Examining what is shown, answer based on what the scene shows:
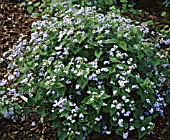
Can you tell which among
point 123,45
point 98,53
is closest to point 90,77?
point 98,53

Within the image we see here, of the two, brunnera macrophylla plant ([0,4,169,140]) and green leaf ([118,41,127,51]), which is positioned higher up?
green leaf ([118,41,127,51])

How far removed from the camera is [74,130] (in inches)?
167

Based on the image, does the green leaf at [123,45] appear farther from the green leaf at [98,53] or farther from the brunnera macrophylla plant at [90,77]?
the green leaf at [98,53]

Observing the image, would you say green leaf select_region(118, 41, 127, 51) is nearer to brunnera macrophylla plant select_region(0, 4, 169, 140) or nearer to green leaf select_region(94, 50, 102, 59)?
brunnera macrophylla plant select_region(0, 4, 169, 140)

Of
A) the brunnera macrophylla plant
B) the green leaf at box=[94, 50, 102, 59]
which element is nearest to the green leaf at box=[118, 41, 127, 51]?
the brunnera macrophylla plant

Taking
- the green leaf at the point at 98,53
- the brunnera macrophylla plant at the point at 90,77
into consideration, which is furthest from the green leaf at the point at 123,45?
the green leaf at the point at 98,53

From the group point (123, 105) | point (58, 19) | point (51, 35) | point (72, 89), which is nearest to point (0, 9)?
point (58, 19)

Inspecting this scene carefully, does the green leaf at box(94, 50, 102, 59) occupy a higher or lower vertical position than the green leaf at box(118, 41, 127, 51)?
lower

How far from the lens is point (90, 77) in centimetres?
421

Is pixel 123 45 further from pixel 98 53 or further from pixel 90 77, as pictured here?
pixel 90 77

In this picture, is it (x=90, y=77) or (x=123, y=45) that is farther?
(x=123, y=45)

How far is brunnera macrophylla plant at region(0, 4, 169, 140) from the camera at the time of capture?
4.24 m

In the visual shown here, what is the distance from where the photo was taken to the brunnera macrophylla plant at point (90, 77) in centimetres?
424

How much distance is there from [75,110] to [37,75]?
71 centimetres
